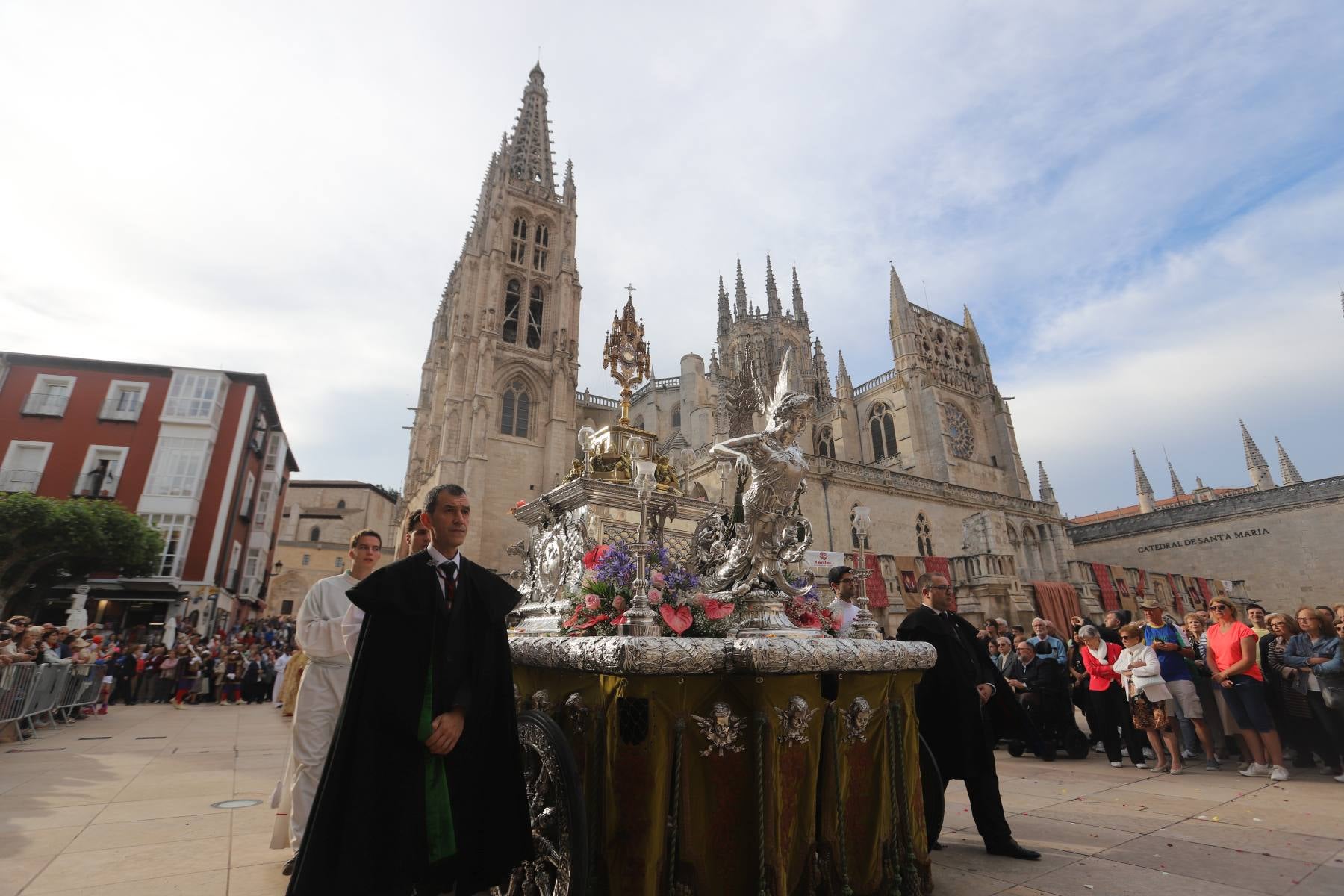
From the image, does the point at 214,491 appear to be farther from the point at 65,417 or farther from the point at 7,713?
the point at 7,713

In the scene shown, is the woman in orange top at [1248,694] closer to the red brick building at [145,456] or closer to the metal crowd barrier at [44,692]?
the metal crowd barrier at [44,692]

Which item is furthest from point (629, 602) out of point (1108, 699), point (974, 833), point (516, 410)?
point (516, 410)

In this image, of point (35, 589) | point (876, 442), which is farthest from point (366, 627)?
point (876, 442)

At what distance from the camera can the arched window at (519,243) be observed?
40.5 metres

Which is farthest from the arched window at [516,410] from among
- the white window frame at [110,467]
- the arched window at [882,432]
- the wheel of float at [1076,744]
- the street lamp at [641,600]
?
the street lamp at [641,600]

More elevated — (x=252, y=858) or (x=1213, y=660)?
(x=1213, y=660)

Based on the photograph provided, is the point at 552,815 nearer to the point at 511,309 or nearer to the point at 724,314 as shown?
the point at 511,309

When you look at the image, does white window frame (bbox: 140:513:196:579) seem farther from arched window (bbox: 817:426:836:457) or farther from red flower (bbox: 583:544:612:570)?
arched window (bbox: 817:426:836:457)

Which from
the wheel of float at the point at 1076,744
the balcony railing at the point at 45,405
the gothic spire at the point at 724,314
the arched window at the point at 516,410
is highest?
the gothic spire at the point at 724,314

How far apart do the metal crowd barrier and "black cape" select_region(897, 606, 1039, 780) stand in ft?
39.0

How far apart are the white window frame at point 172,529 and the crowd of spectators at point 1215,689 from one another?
93.1 ft

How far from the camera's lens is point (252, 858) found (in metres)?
3.88

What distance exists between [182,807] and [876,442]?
36118 millimetres

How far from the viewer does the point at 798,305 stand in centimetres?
5056
